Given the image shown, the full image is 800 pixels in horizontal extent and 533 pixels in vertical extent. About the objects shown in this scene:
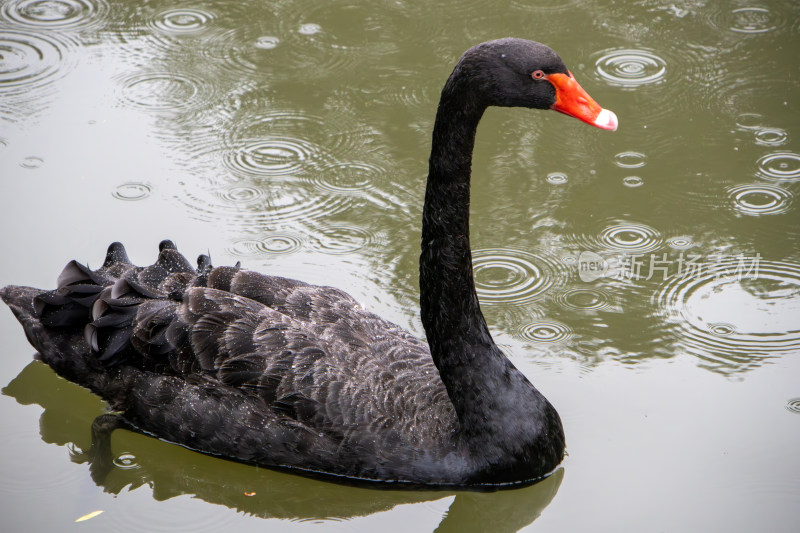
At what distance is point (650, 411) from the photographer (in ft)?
16.0

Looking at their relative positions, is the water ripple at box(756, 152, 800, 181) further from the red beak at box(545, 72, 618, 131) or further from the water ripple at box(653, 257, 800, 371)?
the red beak at box(545, 72, 618, 131)

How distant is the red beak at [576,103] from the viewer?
158 inches

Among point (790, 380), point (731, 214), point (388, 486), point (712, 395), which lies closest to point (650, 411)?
point (712, 395)

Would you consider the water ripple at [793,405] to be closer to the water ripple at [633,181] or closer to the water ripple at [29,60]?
the water ripple at [633,181]

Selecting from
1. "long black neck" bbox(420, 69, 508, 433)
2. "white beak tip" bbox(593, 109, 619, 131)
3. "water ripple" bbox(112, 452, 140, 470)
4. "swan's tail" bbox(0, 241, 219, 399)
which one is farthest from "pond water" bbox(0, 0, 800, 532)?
"white beak tip" bbox(593, 109, 619, 131)

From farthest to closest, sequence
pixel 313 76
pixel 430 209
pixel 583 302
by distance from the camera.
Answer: pixel 313 76 → pixel 583 302 → pixel 430 209

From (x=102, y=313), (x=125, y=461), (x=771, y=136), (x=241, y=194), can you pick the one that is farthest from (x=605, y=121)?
(x=771, y=136)

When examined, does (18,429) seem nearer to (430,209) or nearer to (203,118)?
(430,209)

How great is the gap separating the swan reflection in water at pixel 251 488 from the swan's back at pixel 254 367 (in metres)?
0.10

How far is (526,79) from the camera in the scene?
398 cm

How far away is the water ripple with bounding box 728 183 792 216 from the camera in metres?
6.14

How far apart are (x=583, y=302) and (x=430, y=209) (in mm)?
1665

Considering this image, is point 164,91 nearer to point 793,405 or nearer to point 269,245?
point 269,245

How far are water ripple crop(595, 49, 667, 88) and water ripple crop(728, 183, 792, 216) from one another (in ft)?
4.37
